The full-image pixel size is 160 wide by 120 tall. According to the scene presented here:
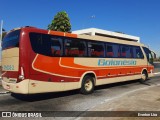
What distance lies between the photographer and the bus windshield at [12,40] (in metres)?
10.4

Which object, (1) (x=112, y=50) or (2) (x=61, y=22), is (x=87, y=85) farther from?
(2) (x=61, y=22)

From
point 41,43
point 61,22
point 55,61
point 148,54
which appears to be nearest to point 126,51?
point 148,54

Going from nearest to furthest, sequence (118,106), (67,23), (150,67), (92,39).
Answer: (118,106) → (92,39) → (150,67) → (67,23)

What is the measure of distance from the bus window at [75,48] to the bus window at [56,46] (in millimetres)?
431

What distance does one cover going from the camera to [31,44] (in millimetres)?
10219

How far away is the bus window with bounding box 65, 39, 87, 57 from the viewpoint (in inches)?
470

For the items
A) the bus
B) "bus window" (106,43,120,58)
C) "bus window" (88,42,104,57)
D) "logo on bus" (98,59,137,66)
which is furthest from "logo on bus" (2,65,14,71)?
"bus window" (106,43,120,58)

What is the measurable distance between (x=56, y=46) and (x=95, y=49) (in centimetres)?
309

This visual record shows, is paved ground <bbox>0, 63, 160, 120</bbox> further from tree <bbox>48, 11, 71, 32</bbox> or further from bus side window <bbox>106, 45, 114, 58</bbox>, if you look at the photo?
tree <bbox>48, 11, 71, 32</bbox>

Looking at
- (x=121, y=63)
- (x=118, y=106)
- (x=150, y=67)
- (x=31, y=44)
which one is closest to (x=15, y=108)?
(x=31, y=44)

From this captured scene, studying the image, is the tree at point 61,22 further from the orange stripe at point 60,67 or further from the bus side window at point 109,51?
the orange stripe at point 60,67

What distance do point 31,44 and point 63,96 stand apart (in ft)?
11.8

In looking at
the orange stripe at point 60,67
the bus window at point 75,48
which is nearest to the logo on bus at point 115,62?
the orange stripe at point 60,67

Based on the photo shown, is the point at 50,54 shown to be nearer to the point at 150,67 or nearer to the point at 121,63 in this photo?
the point at 121,63
